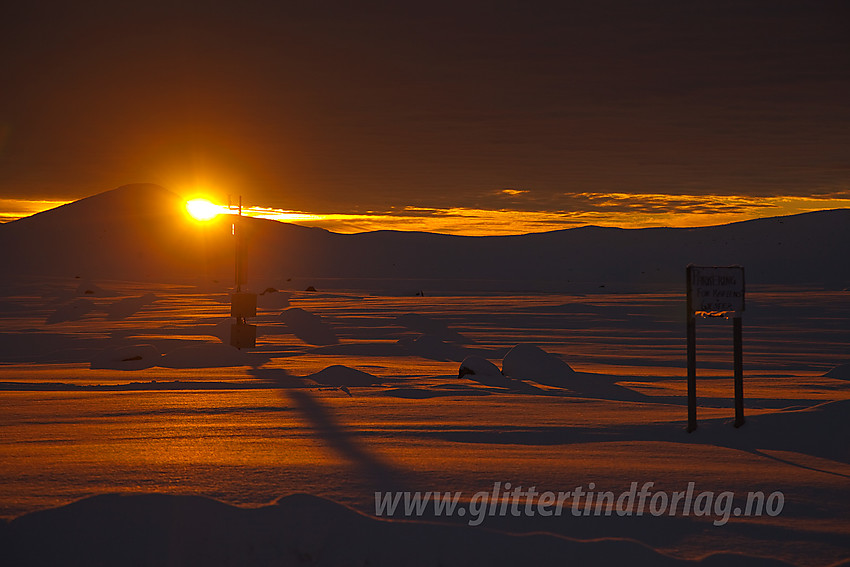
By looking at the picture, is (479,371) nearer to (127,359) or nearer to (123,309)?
(127,359)

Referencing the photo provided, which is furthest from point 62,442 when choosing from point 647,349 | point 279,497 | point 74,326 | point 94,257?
point 94,257

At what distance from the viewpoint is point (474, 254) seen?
11819 centimetres

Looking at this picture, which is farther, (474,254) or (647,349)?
(474,254)

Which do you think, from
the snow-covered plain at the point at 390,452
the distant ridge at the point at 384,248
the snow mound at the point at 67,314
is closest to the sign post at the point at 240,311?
the snow-covered plain at the point at 390,452

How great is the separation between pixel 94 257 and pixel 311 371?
9138 centimetres

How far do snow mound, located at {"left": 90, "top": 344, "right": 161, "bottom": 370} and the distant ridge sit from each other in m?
71.1

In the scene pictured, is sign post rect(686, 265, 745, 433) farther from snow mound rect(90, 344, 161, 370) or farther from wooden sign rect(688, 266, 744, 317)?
snow mound rect(90, 344, 161, 370)

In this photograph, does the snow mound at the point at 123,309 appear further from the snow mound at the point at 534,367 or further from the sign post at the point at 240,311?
the snow mound at the point at 534,367

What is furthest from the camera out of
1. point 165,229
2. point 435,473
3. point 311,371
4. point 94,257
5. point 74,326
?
point 165,229

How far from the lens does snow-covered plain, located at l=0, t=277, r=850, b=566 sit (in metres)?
3.76

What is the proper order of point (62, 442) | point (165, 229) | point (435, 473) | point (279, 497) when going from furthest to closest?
1. point (165, 229)
2. point (62, 442)
3. point (435, 473)
4. point (279, 497)

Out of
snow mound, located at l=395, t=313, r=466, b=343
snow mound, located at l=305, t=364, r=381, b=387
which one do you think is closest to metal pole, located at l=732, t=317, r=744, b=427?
snow mound, located at l=305, t=364, r=381, b=387

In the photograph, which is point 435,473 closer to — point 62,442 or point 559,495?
point 559,495

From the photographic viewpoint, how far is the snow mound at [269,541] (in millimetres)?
3602
